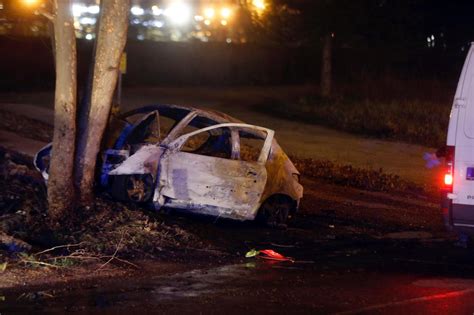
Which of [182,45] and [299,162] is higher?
[182,45]

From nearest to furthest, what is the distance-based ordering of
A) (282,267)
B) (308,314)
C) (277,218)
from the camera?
1. (308,314)
2. (282,267)
3. (277,218)

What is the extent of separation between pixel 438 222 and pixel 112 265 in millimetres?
5774

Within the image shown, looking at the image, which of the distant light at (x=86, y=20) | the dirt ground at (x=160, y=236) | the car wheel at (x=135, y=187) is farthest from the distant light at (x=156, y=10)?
the car wheel at (x=135, y=187)

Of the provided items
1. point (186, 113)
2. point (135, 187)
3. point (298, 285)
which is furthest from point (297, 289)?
point (186, 113)

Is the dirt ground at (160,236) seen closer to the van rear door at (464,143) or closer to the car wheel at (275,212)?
the car wheel at (275,212)

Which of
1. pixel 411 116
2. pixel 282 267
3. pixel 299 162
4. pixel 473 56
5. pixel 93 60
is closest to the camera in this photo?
pixel 473 56

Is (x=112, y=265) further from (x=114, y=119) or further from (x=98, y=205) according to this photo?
(x=114, y=119)

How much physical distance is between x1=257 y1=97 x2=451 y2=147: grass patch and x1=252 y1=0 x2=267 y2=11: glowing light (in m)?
4.23

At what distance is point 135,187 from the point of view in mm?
10672

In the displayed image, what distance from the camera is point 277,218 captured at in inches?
442

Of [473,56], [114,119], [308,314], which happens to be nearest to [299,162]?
[114,119]

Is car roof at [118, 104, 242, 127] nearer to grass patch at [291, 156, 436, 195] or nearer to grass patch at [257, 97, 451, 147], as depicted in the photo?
grass patch at [291, 156, 436, 195]

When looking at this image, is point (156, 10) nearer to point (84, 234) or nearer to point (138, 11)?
point (138, 11)

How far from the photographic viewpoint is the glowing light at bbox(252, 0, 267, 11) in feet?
102
